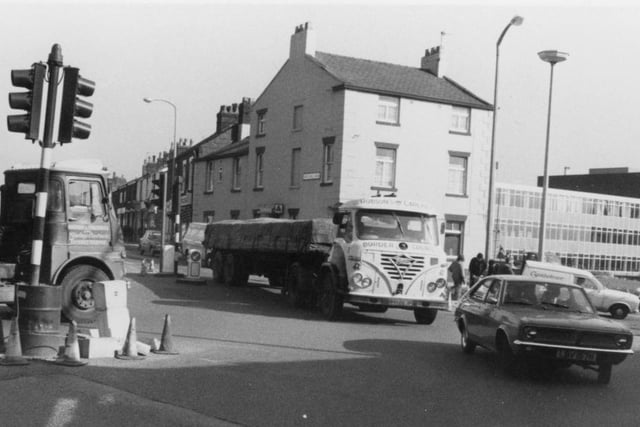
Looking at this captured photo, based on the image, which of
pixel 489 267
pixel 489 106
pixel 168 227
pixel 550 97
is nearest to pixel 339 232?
pixel 489 267

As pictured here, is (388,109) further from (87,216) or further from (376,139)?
(87,216)

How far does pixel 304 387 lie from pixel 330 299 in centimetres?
766

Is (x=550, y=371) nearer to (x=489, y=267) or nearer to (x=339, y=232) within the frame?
(x=339, y=232)

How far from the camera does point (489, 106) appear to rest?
3909 centimetres

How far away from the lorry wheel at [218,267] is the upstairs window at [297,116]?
14320mm

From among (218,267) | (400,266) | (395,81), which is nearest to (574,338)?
(400,266)

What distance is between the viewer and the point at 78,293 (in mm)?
13492

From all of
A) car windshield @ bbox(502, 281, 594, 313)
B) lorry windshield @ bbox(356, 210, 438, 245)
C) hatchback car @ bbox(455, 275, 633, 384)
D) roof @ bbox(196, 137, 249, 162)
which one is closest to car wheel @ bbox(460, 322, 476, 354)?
hatchback car @ bbox(455, 275, 633, 384)

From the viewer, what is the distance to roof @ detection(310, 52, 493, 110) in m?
36.6

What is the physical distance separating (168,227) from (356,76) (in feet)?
99.9

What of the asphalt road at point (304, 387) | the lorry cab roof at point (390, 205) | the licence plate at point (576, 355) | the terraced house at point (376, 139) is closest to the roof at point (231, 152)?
the terraced house at point (376, 139)

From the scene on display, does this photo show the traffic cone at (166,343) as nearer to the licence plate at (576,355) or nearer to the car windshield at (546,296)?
the car windshield at (546,296)

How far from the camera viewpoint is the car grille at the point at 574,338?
31.9ft

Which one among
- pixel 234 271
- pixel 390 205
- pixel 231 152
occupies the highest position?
pixel 231 152
